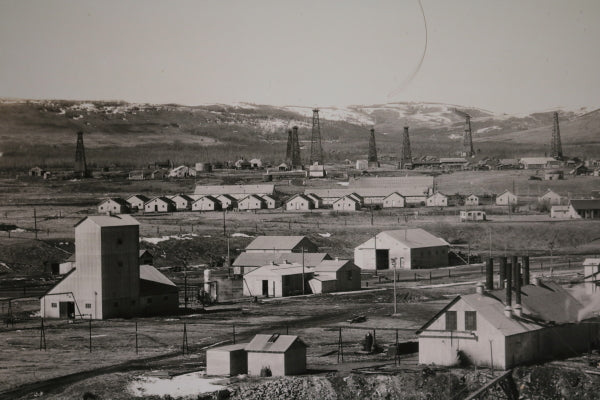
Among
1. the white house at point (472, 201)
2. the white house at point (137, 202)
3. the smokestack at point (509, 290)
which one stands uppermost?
the white house at point (137, 202)

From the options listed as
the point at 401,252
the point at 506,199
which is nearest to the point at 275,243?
the point at 401,252

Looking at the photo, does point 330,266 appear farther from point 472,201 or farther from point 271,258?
point 472,201

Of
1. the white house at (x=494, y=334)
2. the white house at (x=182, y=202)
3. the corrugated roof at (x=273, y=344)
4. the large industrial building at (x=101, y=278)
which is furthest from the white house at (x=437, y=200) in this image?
the corrugated roof at (x=273, y=344)

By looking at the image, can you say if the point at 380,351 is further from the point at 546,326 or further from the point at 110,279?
the point at 110,279

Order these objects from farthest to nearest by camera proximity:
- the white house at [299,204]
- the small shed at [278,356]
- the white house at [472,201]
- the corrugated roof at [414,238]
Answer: the white house at [299,204] → the white house at [472,201] → the corrugated roof at [414,238] → the small shed at [278,356]

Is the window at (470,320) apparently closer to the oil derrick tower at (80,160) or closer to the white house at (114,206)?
the white house at (114,206)

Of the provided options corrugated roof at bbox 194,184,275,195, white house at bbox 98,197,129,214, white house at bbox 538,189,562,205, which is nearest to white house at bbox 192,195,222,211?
corrugated roof at bbox 194,184,275,195
